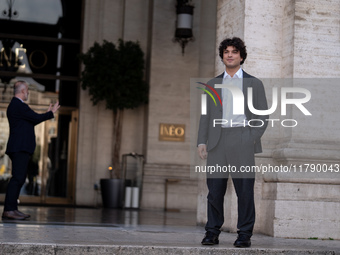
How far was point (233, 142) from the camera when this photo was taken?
615 cm

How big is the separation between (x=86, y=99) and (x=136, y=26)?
214cm

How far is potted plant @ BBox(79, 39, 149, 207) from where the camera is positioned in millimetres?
15539

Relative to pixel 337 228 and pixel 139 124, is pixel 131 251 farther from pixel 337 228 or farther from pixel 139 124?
pixel 139 124

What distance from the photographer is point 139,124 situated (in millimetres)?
16609

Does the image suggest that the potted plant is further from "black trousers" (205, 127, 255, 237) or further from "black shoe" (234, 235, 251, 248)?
"black shoe" (234, 235, 251, 248)

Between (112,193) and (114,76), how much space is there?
2.64m

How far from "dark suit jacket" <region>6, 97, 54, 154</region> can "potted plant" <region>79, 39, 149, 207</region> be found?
254 inches

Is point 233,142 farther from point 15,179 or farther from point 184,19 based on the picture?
point 184,19

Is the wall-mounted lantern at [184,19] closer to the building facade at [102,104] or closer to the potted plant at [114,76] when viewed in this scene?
the building facade at [102,104]

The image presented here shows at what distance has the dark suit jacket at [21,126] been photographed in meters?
9.01

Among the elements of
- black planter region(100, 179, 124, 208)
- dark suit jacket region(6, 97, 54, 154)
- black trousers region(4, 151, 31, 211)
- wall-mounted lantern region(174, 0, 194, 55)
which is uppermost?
wall-mounted lantern region(174, 0, 194, 55)

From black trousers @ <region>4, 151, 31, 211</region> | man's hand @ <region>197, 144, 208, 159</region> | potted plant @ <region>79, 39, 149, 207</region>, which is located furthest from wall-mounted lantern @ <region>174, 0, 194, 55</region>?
man's hand @ <region>197, 144, 208, 159</region>

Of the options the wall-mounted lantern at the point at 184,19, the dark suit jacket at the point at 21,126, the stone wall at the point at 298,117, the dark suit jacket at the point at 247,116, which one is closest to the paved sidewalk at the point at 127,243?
the stone wall at the point at 298,117

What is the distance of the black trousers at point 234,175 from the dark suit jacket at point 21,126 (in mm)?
3522
